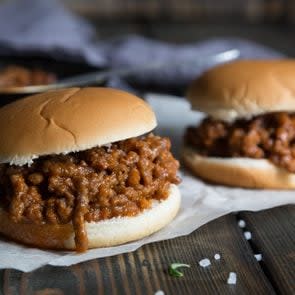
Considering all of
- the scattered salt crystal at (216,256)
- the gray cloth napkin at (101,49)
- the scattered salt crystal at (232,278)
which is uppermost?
the scattered salt crystal at (232,278)

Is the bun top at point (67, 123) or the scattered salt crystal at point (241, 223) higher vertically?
the bun top at point (67, 123)

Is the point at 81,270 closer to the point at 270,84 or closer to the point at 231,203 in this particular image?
the point at 231,203

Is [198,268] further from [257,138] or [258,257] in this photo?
[257,138]

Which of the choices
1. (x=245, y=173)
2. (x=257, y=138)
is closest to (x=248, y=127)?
(x=257, y=138)

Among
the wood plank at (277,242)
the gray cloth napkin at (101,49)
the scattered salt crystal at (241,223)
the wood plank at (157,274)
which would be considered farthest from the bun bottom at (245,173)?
the gray cloth napkin at (101,49)

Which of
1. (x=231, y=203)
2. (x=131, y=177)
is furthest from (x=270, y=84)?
(x=131, y=177)

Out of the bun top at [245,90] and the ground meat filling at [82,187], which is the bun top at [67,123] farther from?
the bun top at [245,90]
